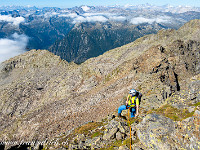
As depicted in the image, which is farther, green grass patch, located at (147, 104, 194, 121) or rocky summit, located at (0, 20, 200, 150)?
green grass patch, located at (147, 104, 194, 121)

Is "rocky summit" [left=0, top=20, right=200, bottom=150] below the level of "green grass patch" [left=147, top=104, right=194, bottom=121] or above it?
below

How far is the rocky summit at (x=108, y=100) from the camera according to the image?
15.3 metres

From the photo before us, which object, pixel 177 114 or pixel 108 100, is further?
pixel 108 100

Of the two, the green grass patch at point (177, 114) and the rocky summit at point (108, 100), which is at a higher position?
the green grass patch at point (177, 114)

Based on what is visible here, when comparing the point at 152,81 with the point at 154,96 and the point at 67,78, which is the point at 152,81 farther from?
the point at 67,78

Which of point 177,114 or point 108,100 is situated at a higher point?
point 177,114

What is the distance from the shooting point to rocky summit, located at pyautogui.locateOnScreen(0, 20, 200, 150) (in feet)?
50.3

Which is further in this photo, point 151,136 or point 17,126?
point 17,126

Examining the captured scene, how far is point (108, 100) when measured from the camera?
136ft

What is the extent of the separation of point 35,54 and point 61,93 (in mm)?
60404

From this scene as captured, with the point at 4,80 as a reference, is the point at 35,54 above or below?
above

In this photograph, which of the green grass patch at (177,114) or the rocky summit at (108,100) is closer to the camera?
the rocky summit at (108,100)

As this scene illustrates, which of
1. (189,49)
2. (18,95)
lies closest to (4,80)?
(18,95)

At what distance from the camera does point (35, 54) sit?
369 ft
